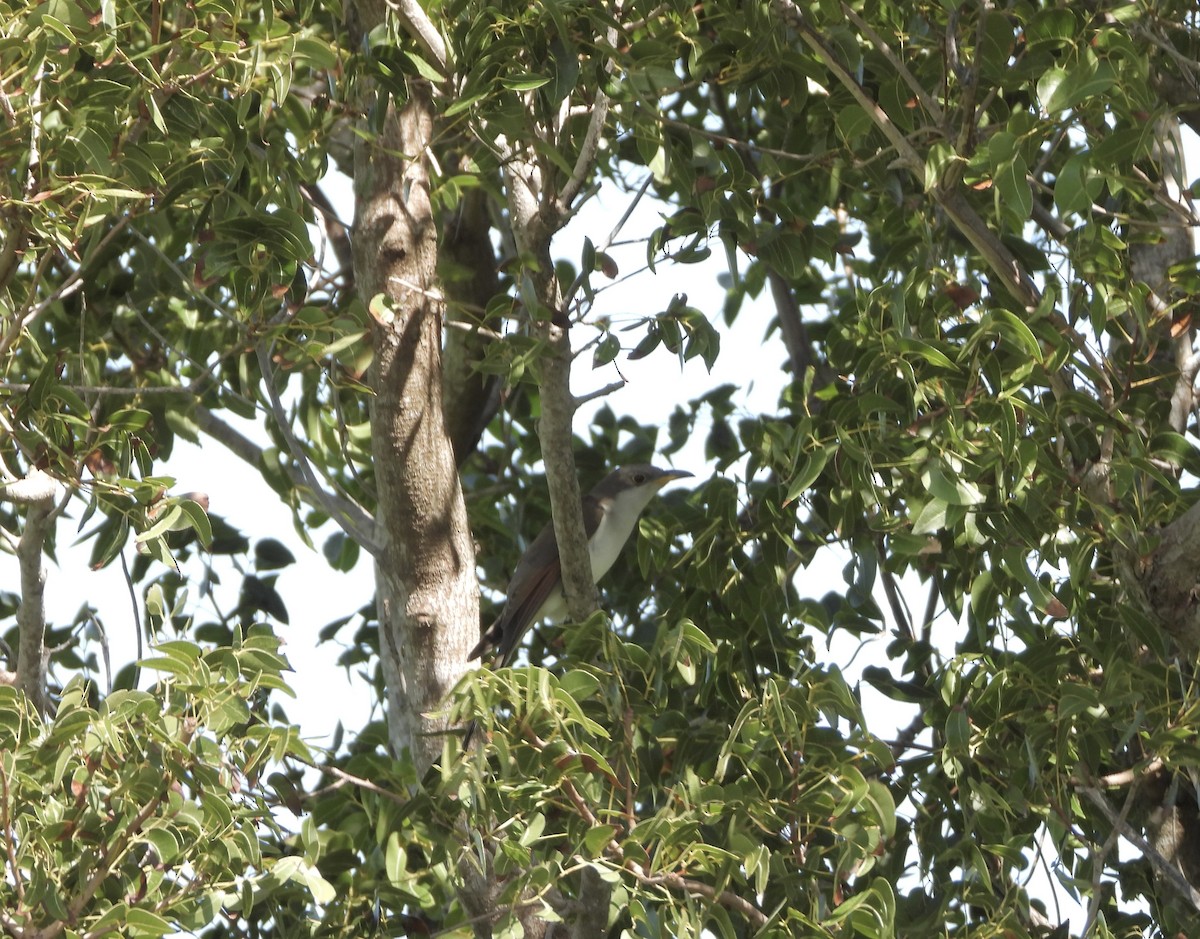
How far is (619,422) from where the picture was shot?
6.04 meters

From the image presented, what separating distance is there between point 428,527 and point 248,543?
101 centimetres

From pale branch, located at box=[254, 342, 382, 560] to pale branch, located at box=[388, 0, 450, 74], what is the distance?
0.94m

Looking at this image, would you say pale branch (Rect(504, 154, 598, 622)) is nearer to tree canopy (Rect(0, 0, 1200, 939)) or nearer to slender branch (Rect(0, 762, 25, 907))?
tree canopy (Rect(0, 0, 1200, 939))

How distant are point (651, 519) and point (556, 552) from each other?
0.74 meters

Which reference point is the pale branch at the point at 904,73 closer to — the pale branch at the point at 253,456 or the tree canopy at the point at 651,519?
the tree canopy at the point at 651,519

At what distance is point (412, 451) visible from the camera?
14.9ft

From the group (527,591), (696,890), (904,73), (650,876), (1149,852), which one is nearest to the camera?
(650,876)

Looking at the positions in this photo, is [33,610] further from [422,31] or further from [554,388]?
[422,31]

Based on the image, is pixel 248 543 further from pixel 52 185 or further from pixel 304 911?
pixel 52 185

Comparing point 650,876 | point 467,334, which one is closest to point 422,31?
point 467,334

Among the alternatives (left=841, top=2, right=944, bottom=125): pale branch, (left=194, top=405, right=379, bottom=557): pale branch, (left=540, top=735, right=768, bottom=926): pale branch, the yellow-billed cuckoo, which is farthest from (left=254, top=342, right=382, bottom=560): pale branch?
(left=841, top=2, right=944, bottom=125): pale branch

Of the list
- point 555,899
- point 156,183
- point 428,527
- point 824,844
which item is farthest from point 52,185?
point 824,844

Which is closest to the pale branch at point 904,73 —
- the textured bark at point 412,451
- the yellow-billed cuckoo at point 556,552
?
the textured bark at point 412,451

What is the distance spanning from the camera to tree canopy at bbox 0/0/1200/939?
3.22m
